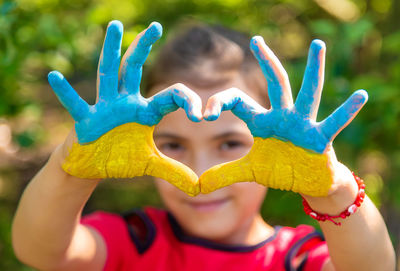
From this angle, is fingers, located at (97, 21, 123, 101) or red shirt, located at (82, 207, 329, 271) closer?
fingers, located at (97, 21, 123, 101)

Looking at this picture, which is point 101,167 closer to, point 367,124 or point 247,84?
point 247,84

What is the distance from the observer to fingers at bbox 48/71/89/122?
99 cm

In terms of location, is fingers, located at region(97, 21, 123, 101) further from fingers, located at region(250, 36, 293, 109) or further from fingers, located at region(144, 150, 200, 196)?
fingers, located at region(250, 36, 293, 109)

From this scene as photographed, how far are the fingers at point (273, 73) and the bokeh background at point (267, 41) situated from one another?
80 centimetres

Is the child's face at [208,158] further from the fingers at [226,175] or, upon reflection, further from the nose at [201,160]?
the fingers at [226,175]

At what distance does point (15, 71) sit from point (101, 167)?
0.76 meters

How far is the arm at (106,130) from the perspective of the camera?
3.26 feet

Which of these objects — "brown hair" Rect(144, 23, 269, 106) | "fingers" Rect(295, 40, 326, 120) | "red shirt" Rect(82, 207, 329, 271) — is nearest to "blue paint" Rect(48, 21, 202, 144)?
"fingers" Rect(295, 40, 326, 120)

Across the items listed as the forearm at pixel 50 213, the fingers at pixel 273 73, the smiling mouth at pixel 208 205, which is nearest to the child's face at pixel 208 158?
the smiling mouth at pixel 208 205

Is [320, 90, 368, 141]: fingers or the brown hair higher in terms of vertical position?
[320, 90, 368, 141]: fingers

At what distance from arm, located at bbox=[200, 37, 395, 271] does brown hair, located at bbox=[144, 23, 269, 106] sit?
0.53 m

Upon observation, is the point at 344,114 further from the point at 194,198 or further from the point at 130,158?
the point at 194,198

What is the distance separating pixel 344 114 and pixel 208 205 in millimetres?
671

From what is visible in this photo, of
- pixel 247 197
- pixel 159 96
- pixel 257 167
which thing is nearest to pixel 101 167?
pixel 159 96
